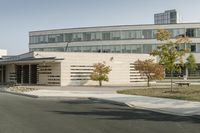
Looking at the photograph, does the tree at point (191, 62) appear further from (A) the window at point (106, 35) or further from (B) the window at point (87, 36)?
(B) the window at point (87, 36)

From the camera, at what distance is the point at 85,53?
4994cm

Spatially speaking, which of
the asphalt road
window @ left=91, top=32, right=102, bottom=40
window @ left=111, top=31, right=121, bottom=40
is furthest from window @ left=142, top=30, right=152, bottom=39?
the asphalt road

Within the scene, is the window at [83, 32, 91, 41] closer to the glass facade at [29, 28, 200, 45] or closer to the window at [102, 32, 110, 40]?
the glass facade at [29, 28, 200, 45]

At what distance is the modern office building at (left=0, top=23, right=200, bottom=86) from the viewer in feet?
158

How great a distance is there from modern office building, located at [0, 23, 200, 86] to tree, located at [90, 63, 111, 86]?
7.22 feet

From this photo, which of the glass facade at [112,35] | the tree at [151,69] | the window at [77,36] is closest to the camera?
the tree at [151,69]

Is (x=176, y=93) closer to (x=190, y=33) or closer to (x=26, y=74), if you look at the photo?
(x=26, y=74)

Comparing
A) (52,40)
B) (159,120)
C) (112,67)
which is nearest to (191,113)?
(159,120)

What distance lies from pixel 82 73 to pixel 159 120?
34.0 m

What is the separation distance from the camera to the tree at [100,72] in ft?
156

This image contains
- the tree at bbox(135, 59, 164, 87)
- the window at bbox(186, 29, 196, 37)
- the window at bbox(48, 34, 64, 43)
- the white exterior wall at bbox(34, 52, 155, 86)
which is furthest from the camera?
the window at bbox(48, 34, 64, 43)

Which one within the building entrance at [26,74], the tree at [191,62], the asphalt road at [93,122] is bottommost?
the asphalt road at [93,122]

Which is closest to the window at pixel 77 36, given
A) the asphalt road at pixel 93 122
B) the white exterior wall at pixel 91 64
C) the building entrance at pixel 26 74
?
the white exterior wall at pixel 91 64

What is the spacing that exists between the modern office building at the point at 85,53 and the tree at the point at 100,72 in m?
2.20
